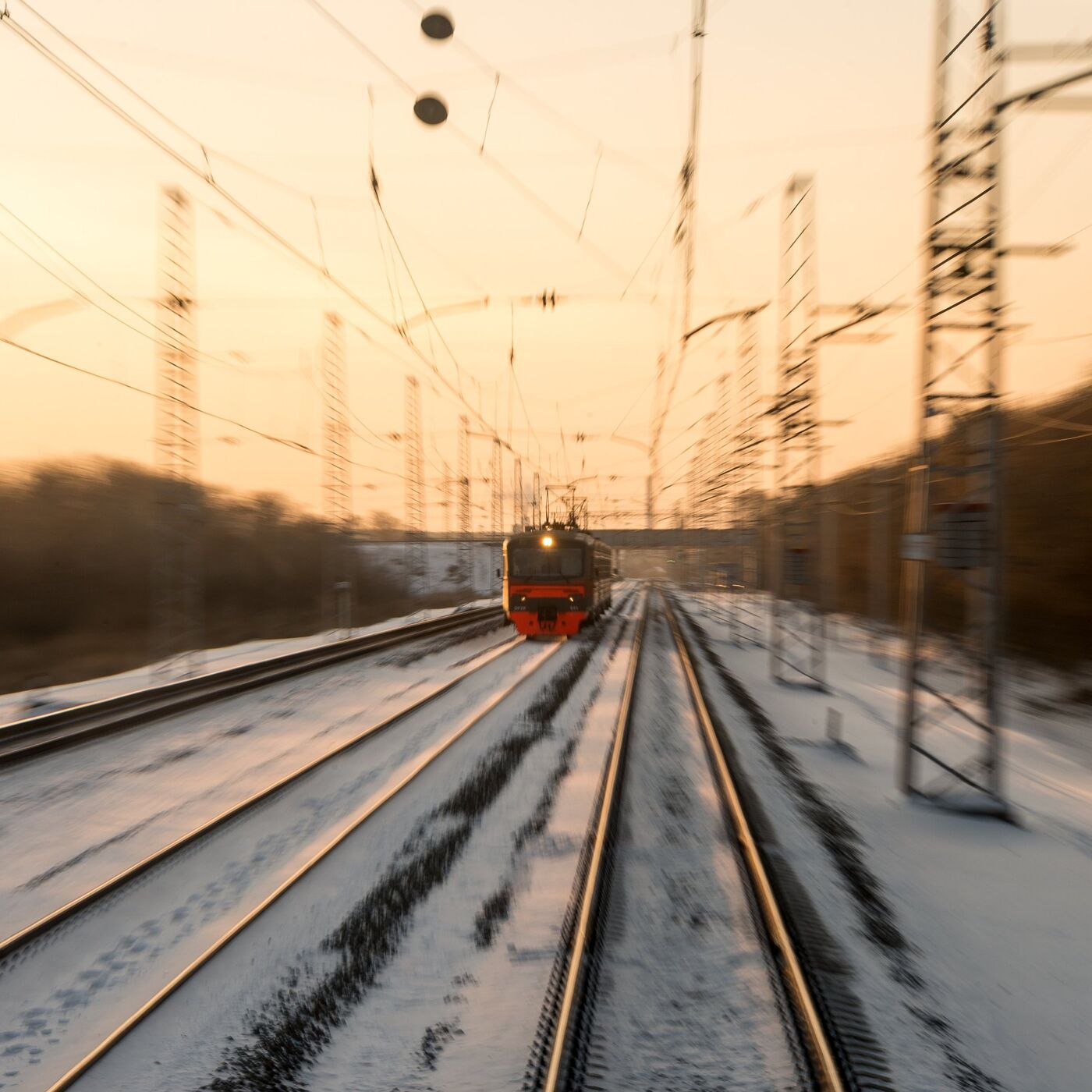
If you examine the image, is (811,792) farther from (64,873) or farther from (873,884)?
(64,873)

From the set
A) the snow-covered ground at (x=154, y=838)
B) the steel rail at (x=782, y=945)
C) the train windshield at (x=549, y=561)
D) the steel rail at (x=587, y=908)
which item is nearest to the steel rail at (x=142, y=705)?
the snow-covered ground at (x=154, y=838)

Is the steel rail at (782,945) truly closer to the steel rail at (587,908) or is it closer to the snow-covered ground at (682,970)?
the snow-covered ground at (682,970)

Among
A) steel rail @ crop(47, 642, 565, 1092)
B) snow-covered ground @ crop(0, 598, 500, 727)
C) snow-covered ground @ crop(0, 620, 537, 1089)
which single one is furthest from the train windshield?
steel rail @ crop(47, 642, 565, 1092)

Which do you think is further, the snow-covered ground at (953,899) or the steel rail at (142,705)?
the steel rail at (142,705)

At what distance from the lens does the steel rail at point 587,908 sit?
3879mm

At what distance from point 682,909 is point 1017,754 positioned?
27.4 ft

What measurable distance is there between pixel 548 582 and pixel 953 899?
19.7m

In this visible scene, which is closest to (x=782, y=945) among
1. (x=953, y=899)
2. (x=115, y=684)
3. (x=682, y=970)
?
(x=682, y=970)

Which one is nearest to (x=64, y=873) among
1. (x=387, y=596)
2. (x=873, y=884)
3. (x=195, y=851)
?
(x=195, y=851)

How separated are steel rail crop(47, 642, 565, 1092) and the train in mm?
13978

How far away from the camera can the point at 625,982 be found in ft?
15.6

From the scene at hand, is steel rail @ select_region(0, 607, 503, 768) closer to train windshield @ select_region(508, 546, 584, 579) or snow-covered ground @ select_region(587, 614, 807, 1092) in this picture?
train windshield @ select_region(508, 546, 584, 579)

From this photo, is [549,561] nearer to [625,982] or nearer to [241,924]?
[241,924]

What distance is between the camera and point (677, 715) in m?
13.6
